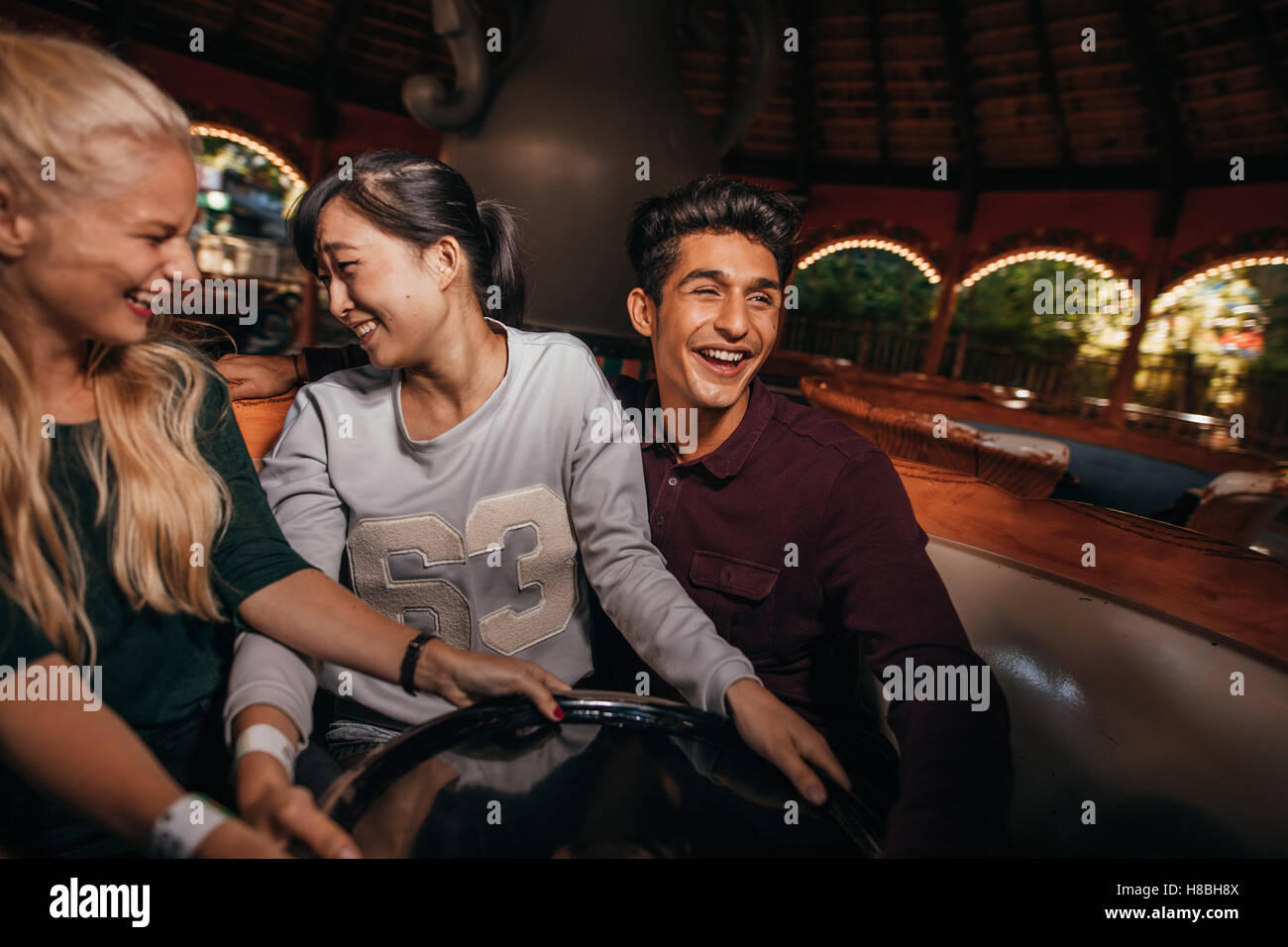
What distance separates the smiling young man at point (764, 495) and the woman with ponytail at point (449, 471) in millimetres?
103

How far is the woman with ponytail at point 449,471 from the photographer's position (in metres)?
0.82

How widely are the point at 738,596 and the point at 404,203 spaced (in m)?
0.63

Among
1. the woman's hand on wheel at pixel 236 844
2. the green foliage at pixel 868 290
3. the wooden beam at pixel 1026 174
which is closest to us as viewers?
the woman's hand on wheel at pixel 236 844

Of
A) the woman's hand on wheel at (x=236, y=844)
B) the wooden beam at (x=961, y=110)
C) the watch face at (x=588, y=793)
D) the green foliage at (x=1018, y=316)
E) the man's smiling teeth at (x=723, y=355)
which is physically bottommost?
the watch face at (x=588, y=793)

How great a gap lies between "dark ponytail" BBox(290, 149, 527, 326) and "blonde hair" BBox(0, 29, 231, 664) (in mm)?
219

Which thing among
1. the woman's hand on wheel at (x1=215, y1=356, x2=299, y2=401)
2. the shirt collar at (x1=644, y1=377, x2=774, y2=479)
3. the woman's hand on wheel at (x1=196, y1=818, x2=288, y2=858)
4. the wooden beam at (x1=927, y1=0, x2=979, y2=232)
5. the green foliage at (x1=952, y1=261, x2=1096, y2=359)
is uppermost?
the wooden beam at (x1=927, y1=0, x2=979, y2=232)

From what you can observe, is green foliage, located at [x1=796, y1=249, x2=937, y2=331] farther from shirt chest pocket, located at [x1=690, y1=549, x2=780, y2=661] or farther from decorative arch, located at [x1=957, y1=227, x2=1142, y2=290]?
shirt chest pocket, located at [x1=690, y1=549, x2=780, y2=661]

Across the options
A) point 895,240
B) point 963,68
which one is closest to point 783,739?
point 963,68

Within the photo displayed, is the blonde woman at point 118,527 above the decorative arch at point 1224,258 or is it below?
below

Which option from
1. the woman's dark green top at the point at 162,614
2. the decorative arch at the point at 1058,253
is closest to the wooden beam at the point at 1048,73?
the decorative arch at the point at 1058,253

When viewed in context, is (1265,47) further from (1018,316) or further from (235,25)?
(235,25)

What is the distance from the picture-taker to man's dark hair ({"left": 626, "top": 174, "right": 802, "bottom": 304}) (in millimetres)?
964

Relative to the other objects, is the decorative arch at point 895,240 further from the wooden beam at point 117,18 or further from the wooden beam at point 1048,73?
the wooden beam at point 117,18

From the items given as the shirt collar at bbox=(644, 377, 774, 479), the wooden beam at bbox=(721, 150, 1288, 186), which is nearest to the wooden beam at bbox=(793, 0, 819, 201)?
the wooden beam at bbox=(721, 150, 1288, 186)
